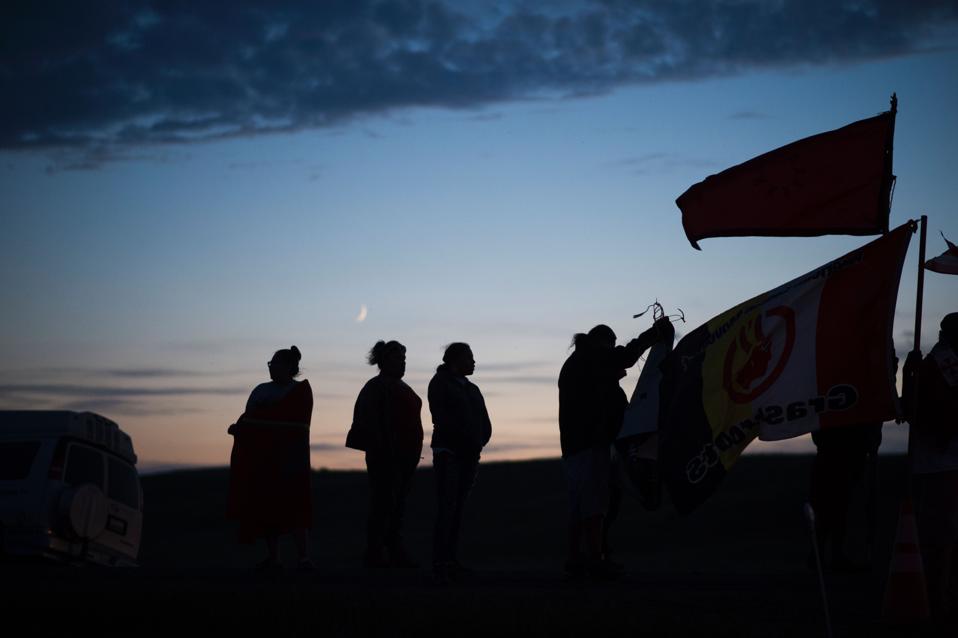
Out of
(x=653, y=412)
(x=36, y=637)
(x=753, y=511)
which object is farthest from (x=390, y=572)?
(x=753, y=511)

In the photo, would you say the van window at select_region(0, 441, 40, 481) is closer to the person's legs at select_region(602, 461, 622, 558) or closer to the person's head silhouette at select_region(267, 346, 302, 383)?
the person's head silhouette at select_region(267, 346, 302, 383)

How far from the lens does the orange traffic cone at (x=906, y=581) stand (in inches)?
341

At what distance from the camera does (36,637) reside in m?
8.60

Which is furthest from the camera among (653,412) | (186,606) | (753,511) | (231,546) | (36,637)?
(231,546)

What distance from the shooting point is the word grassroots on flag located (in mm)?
9359

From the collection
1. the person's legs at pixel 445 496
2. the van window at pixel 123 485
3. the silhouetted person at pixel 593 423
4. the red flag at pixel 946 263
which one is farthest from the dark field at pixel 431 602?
the van window at pixel 123 485

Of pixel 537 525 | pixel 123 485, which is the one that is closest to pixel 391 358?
pixel 123 485

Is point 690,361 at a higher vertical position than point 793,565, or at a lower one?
higher

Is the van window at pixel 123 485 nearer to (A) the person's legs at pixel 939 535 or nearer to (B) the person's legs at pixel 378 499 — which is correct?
(B) the person's legs at pixel 378 499

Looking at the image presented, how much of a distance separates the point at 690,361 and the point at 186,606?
4.21 metres

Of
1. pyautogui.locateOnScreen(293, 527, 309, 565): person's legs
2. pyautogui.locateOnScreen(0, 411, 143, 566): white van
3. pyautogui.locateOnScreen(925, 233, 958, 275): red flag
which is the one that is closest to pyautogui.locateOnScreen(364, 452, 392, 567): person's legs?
pyautogui.locateOnScreen(293, 527, 309, 565): person's legs

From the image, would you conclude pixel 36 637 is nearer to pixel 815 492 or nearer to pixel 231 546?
pixel 815 492

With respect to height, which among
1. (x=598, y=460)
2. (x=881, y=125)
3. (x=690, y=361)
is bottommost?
(x=598, y=460)

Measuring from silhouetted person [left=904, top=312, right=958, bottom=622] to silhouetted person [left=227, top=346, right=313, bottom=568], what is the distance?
6.67m
